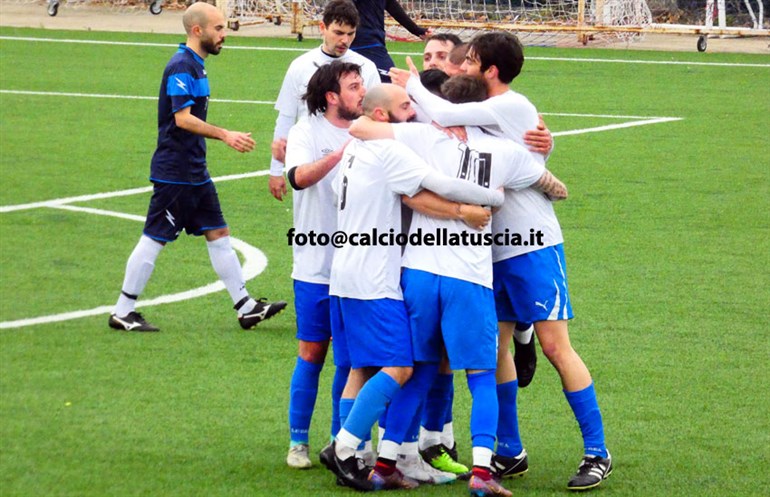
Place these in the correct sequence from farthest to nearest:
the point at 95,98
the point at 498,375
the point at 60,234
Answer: the point at 95,98, the point at 60,234, the point at 498,375

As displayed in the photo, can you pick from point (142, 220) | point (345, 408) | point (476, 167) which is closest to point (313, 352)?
point (345, 408)

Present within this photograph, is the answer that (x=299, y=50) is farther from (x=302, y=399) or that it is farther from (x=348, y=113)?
(x=302, y=399)

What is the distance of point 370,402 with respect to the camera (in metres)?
5.67

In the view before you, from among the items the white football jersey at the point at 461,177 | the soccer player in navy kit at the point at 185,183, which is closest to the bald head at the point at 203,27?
the soccer player in navy kit at the point at 185,183

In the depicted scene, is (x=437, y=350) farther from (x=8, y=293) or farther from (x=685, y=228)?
(x=685, y=228)

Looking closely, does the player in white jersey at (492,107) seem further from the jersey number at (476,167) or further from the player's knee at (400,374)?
the player's knee at (400,374)

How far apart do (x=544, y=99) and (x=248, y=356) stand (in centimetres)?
1280

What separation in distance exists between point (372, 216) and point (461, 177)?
43cm

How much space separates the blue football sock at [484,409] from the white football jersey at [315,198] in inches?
38.1

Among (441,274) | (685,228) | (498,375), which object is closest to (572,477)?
(498,375)

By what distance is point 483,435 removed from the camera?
5652 mm

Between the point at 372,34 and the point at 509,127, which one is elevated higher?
the point at 509,127

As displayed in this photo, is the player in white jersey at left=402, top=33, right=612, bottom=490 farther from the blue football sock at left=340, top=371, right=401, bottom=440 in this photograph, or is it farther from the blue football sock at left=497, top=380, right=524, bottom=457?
the blue football sock at left=340, top=371, right=401, bottom=440

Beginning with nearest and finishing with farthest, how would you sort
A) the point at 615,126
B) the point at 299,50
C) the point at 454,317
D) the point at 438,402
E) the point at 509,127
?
the point at 454,317 → the point at 509,127 → the point at 438,402 → the point at 615,126 → the point at 299,50
